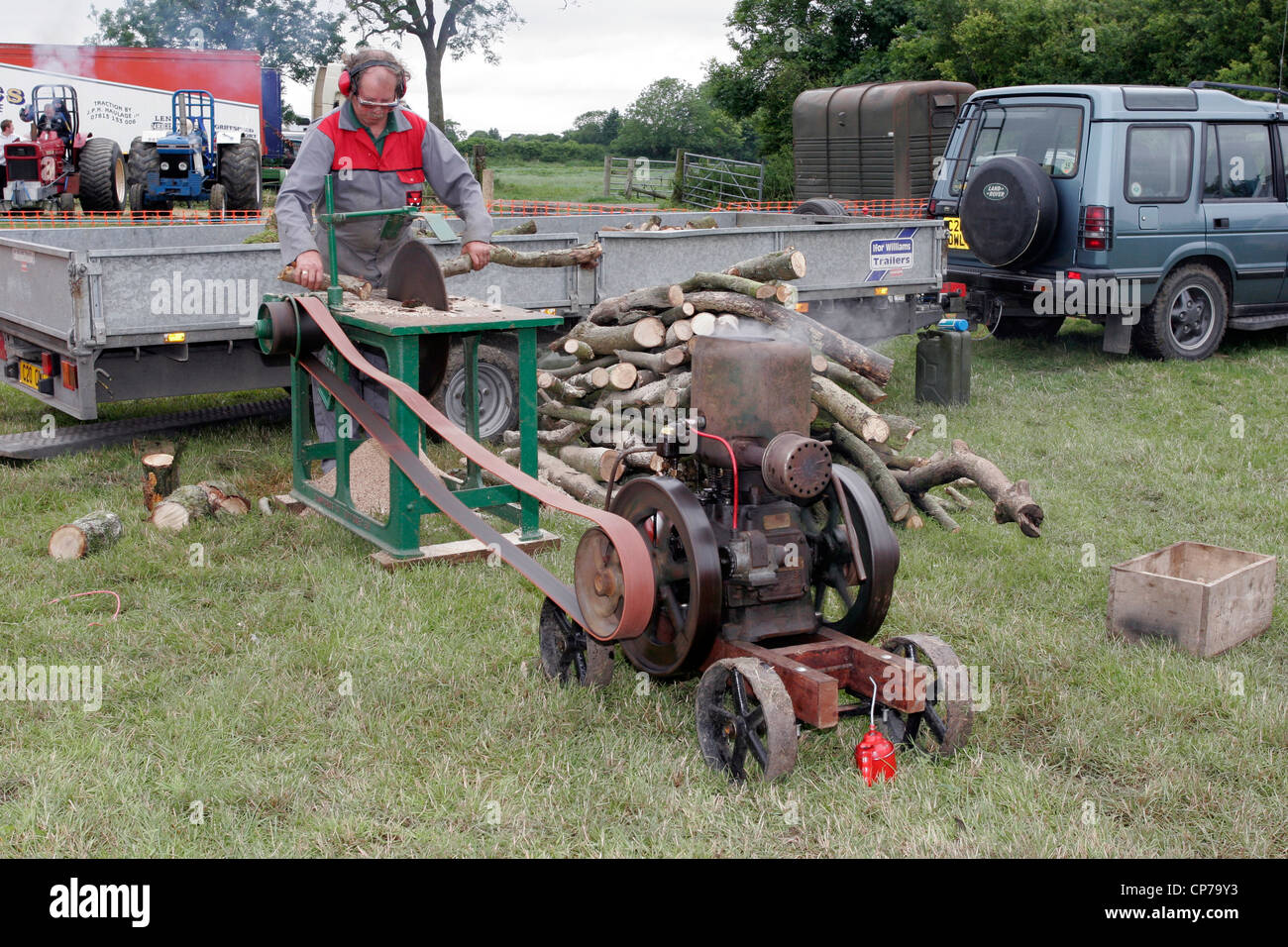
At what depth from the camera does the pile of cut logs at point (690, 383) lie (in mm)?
6695

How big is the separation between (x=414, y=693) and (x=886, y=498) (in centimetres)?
310

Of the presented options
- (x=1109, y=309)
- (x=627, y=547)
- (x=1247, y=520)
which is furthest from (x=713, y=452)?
(x=1109, y=309)

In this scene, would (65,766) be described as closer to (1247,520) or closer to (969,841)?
(969,841)

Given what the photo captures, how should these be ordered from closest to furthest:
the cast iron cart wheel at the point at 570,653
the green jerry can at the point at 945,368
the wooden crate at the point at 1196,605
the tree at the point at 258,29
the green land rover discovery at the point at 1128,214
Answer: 1. the cast iron cart wheel at the point at 570,653
2. the wooden crate at the point at 1196,605
3. the green jerry can at the point at 945,368
4. the green land rover discovery at the point at 1128,214
5. the tree at the point at 258,29

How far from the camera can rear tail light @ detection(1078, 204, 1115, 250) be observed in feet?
34.4

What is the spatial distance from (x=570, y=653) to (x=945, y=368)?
5.76 m

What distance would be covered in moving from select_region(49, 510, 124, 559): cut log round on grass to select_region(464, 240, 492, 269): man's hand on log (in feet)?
7.45

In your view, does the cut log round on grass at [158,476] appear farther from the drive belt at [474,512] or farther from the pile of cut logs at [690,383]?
the pile of cut logs at [690,383]

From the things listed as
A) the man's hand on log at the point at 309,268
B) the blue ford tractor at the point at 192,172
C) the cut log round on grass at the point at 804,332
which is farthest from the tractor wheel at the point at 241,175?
the man's hand on log at the point at 309,268

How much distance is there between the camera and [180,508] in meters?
6.45

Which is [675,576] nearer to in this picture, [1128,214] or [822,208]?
[1128,214]

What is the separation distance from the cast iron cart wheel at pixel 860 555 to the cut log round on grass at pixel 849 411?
2.17 m

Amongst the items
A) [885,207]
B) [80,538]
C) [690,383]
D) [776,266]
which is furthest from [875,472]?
[885,207]

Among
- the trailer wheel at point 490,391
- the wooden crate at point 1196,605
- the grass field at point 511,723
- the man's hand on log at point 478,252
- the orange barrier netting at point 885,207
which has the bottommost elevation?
the grass field at point 511,723
